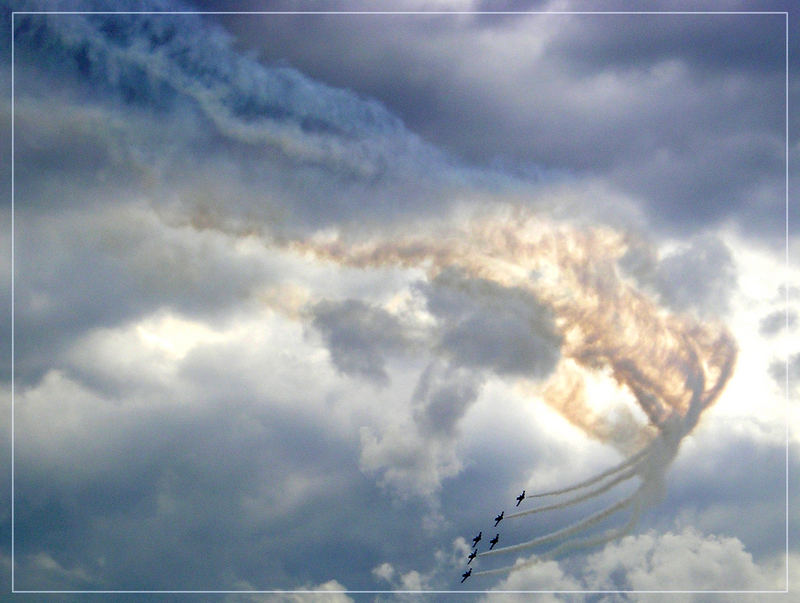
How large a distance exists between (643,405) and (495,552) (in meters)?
27.8

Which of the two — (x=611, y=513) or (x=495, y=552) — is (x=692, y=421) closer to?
(x=611, y=513)

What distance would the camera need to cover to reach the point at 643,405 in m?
95.6

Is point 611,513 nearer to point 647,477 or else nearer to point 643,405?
point 647,477

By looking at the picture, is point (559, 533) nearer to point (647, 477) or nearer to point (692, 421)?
point (647, 477)

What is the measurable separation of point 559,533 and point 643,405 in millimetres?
19262

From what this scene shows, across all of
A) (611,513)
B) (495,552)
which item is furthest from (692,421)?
(495,552)

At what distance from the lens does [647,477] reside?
97.2 metres

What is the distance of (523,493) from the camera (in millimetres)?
108062

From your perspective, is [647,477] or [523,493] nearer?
[647,477]

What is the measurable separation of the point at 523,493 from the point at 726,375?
31195 millimetres

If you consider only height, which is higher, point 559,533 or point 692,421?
point 692,421

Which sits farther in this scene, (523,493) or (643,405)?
(523,493)

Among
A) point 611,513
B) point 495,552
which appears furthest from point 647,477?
point 495,552

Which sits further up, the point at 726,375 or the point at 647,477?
the point at 726,375
